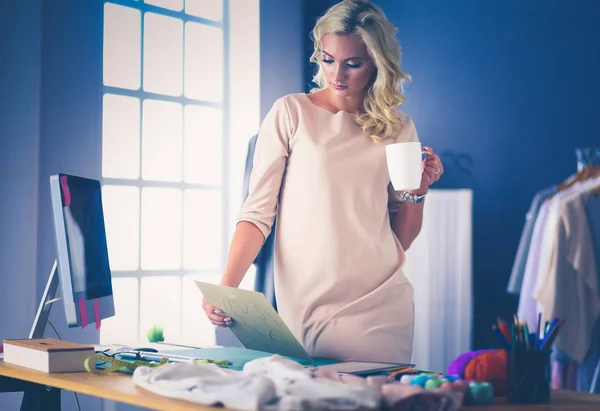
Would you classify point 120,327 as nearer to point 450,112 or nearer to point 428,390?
point 450,112

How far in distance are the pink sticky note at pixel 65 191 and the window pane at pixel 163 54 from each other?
243 centimetres

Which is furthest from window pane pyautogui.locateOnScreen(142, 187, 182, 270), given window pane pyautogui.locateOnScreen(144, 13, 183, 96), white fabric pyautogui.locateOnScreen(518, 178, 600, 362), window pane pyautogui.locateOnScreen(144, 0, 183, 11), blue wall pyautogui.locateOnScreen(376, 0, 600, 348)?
white fabric pyautogui.locateOnScreen(518, 178, 600, 362)

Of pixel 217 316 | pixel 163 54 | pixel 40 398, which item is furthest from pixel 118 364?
pixel 163 54

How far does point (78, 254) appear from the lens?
5.85ft

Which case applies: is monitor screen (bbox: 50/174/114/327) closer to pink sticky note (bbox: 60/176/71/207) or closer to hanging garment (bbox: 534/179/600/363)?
pink sticky note (bbox: 60/176/71/207)

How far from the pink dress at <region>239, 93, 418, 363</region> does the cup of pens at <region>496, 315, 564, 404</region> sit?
599 millimetres

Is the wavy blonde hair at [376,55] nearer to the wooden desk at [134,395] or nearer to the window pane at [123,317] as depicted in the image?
the wooden desk at [134,395]

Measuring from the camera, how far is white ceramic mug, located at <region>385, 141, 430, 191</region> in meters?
1.61

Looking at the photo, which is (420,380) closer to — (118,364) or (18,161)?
(118,364)

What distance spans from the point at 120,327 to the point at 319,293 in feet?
7.43

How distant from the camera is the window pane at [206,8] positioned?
4.39 meters

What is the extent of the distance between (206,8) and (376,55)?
8.93 ft

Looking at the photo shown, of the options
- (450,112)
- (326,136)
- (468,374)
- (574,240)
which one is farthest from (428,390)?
(450,112)

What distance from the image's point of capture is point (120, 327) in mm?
3898
